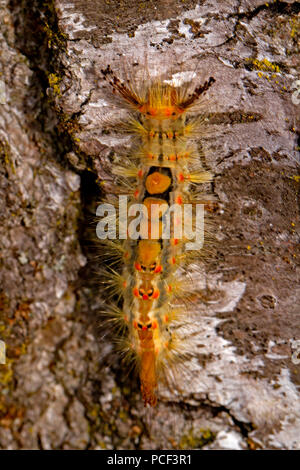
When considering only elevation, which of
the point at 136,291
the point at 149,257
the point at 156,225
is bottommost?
the point at 136,291

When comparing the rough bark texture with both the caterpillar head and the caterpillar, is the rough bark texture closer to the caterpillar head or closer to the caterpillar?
the caterpillar

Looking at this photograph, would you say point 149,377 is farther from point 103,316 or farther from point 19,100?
point 19,100

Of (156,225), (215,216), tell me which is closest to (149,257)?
(156,225)

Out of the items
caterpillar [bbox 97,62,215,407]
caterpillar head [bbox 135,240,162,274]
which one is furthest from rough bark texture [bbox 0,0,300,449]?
caterpillar head [bbox 135,240,162,274]

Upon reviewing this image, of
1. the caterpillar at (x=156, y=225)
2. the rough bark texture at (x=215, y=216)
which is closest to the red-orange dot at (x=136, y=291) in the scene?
the caterpillar at (x=156, y=225)

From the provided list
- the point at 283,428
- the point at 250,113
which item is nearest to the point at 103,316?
the point at 283,428

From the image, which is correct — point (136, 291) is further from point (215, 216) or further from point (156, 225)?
point (215, 216)
